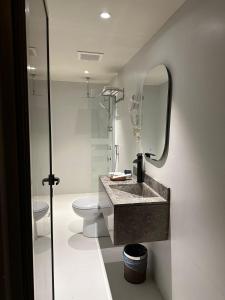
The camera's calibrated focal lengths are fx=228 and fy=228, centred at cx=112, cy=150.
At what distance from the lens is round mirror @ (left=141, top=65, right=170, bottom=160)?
74.4 inches

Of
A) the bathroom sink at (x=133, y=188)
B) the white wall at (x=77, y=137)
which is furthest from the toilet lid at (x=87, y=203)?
the white wall at (x=77, y=137)

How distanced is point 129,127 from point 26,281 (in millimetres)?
2543

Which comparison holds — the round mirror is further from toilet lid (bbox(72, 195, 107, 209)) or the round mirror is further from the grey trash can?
toilet lid (bbox(72, 195, 107, 209))

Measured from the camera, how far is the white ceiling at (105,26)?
1600mm

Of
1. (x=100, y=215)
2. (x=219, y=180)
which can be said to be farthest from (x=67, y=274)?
(x=219, y=180)

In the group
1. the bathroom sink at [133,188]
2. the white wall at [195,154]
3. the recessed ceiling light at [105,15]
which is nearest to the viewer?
the white wall at [195,154]

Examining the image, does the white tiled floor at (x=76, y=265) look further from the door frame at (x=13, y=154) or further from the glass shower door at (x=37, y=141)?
the door frame at (x=13, y=154)

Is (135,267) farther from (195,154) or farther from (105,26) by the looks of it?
(105,26)

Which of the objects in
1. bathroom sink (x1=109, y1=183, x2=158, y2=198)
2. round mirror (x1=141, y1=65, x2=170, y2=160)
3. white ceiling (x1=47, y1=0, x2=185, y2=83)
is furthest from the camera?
bathroom sink (x1=109, y1=183, x2=158, y2=198)

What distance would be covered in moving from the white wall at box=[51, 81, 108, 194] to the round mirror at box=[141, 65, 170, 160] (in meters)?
2.24

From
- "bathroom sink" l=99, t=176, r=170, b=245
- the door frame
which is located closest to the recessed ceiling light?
the door frame

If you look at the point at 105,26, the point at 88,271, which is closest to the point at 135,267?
the point at 88,271

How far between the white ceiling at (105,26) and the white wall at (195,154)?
167 millimetres

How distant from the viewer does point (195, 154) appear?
145 centimetres
